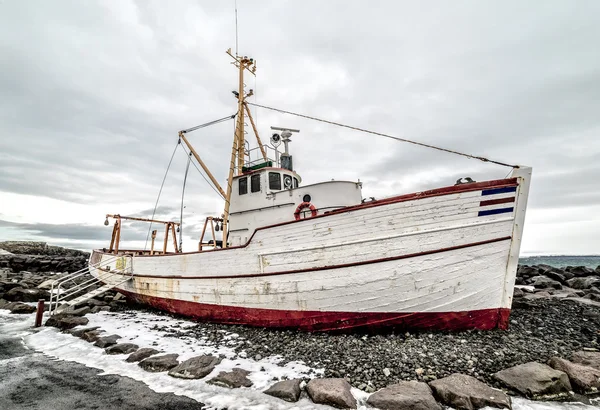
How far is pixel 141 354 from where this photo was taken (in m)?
6.13

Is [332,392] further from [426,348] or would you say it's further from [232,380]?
[426,348]

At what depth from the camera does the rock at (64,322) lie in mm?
8711

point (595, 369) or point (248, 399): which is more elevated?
point (595, 369)

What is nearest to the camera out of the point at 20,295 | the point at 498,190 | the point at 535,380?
the point at 535,380

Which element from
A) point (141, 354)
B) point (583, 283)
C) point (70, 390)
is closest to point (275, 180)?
point (141, 354)

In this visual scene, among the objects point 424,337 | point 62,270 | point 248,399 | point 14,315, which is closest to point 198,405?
point 248,399

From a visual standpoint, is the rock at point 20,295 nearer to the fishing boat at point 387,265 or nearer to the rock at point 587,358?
the fishing boat at point 387,265

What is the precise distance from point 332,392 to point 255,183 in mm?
7279

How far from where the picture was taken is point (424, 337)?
6.34 metres

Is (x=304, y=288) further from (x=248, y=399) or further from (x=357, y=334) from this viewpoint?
(x=248, y=399)

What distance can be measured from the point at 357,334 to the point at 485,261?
3.27 metres

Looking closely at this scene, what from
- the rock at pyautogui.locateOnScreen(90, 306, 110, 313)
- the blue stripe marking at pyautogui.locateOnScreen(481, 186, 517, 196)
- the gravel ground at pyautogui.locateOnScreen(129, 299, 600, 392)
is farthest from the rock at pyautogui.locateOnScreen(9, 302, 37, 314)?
the blue stripe marking at pyautogui.locateOnScreen(481, 186, 517, 196)

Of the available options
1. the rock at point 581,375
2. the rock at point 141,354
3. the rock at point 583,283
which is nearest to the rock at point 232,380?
the rock at point 141,354

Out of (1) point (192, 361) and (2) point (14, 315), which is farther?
(2) point (14, 315)
